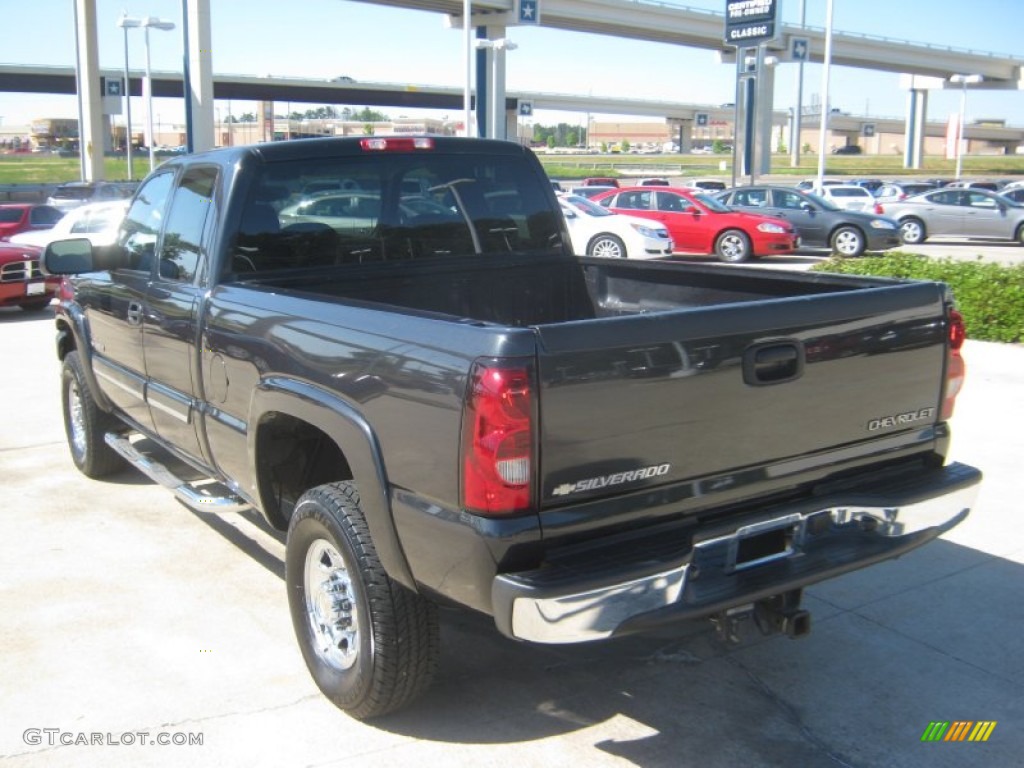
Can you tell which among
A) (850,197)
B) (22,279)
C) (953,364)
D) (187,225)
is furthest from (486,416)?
(850,197)

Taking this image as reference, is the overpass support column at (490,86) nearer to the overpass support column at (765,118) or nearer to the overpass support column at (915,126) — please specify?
the overpass support column at (765,118)

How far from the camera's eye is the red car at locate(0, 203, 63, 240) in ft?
68.5

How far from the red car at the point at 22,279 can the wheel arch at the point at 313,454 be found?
1181 centimetres

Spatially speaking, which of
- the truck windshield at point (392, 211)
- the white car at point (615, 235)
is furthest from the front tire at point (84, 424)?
the white car at point (615, 235)

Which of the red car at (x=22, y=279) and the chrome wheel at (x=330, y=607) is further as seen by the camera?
the red car at (x=22, y=279)

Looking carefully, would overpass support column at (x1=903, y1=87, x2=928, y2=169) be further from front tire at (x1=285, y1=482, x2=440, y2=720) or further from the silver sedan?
front tire at (x1=285, y1=482, x2=440, y2=720)

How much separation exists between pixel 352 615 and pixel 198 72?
36588 millimetres

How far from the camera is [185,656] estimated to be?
4.38 meters

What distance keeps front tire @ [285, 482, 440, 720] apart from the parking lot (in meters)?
0.17

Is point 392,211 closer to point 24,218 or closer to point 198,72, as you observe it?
point 24,218

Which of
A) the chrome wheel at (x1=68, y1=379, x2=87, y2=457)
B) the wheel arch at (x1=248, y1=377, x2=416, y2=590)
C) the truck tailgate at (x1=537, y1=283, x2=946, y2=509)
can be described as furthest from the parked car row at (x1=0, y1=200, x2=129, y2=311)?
the truck tailgate at (x1=537, y1=283, x2=946, y2=509)

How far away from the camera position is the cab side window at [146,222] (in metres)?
5.38

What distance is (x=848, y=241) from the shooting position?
2370 cm

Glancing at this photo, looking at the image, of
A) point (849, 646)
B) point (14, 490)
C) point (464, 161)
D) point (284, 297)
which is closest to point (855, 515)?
point (849, 646)
